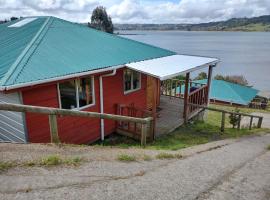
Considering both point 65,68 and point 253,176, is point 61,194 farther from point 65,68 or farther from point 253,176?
point 65,68

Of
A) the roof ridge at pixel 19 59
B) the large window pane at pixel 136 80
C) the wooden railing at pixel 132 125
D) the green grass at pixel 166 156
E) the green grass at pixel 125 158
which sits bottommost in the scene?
the wooden railing at pixel 132 125

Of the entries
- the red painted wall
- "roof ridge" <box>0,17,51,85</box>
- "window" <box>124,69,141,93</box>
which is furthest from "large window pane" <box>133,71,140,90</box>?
"roof ridge" <box>0,17,51,85</box>

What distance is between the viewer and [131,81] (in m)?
9.64

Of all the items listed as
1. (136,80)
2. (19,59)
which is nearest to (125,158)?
(19,59)

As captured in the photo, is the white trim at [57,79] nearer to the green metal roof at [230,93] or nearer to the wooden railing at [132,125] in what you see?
the wooden railing at [132,125]

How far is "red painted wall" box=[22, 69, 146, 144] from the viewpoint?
6.09m

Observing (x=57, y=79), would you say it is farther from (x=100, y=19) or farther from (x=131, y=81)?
(x=100, y=19)

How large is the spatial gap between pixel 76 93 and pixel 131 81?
2.98m

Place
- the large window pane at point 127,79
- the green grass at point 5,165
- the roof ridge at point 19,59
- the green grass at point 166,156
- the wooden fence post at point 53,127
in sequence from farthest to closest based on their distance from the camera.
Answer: the large window pane at point 127,79
the roof ridge at point 19,59
the green grass at point 166,156
the wooden fence post at point 53,127
the green grass at point 5,165

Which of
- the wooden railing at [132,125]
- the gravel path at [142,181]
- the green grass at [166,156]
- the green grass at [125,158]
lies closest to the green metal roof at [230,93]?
the wooden railing at [132,125]

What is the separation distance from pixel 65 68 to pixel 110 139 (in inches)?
121

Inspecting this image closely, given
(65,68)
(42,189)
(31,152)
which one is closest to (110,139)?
(65,68)

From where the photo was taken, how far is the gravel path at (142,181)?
2988mm

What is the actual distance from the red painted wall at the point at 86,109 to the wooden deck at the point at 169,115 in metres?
1.06
